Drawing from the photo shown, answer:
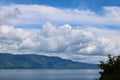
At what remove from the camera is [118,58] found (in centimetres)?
3556

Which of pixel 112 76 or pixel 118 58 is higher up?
pixel 118 58

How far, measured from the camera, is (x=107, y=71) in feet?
116

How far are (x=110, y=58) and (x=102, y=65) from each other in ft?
4.19

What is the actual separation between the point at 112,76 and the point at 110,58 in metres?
3.09

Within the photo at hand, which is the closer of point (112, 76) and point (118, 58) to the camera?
point (112, 76)

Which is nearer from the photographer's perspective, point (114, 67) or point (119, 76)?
point (119, 76)

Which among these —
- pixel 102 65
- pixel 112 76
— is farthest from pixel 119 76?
pixel 102 65

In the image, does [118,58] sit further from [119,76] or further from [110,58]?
[119,76]

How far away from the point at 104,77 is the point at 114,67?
1.91 m

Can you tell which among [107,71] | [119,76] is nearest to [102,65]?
[107,71]

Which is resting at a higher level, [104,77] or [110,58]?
[110,58]

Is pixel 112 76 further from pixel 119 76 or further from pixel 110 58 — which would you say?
pixel 110 58

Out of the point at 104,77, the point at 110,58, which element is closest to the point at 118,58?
the point at 110,58

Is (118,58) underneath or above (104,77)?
above
